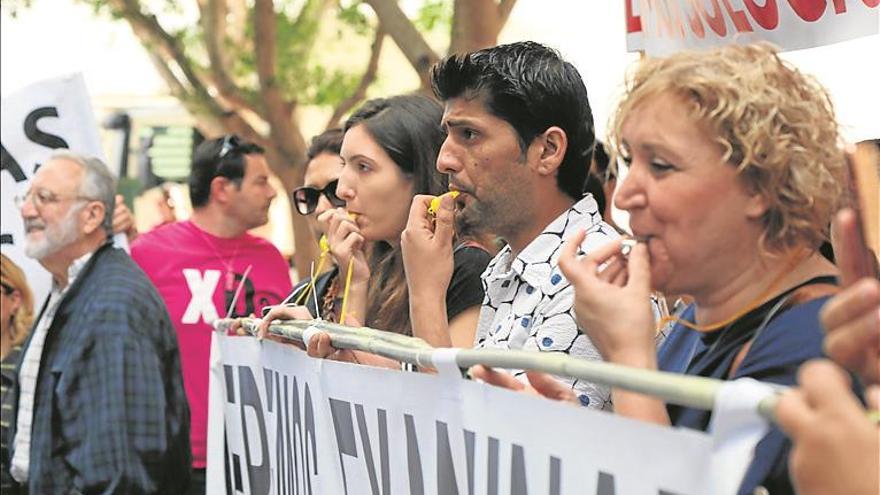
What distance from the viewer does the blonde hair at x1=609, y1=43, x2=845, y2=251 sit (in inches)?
97.7

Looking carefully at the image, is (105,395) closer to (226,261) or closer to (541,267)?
(226,261)

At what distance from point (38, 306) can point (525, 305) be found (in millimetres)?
5410

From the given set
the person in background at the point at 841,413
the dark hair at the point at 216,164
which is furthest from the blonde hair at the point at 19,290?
the person in background at the point at 841,413

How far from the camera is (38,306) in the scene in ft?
27.7

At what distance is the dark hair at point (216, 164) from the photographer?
821cm

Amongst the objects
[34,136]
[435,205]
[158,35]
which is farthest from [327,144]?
[158,35]

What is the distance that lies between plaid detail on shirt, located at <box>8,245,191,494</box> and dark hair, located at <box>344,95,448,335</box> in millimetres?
1345

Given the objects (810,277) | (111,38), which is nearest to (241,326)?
(810,277)

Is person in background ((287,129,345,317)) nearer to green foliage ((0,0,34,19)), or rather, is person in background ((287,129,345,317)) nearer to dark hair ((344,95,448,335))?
dark hair ((344,95,448,335))

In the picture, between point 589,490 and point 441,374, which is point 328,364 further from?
point 589,490

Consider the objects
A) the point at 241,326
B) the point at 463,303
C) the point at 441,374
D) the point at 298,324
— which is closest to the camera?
the point at 441,374

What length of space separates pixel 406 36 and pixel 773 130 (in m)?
7.35

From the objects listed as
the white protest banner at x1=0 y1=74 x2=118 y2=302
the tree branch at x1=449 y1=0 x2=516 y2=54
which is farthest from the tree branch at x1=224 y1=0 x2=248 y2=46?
the white protest banner at x1=0 y1=74 x2=118 y2=302

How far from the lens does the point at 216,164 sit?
832 centimetres
